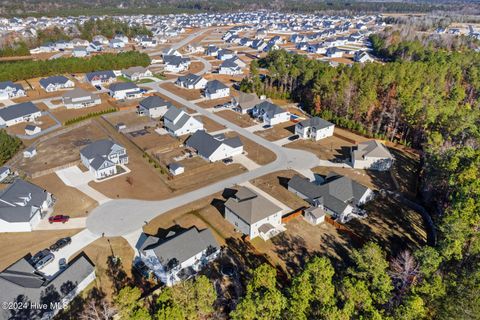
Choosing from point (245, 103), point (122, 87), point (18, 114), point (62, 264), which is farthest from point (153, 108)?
point (62, 264)

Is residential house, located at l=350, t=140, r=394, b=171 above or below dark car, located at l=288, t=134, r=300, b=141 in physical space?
above

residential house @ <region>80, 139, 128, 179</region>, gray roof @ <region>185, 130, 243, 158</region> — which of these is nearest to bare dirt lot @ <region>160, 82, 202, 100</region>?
gray roof @ <region>185, 130, 243, 158</region>

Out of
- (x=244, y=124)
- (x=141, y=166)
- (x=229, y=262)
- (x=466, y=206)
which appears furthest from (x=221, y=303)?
(x=244, y=124)

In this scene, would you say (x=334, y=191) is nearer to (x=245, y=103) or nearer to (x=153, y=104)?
(x=245, y=103)

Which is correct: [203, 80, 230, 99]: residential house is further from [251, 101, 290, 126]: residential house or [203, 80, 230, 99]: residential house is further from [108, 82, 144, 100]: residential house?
[108, 82, 144, 100]: residential house

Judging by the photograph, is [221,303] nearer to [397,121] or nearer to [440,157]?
[440,157]

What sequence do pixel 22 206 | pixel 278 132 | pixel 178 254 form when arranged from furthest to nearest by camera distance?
pixel 278 132 → pixel 22 206 → pixel 178 254

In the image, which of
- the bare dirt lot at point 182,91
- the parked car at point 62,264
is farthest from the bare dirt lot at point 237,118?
the parked car at point 62,264
